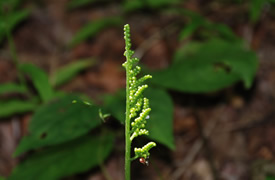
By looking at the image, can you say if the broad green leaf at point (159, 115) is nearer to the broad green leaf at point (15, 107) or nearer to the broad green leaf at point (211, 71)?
the broad green leaf at point (211, 71)

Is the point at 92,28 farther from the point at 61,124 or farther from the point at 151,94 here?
the point at 61,124

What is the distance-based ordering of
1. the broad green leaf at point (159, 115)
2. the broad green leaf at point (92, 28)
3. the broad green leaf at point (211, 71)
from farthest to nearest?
the broad green leaf at point (92, 28), the broad green leaf at point (211, 71), the broad green leaf at point (159, 115)

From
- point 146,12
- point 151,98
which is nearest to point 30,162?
point 151,98

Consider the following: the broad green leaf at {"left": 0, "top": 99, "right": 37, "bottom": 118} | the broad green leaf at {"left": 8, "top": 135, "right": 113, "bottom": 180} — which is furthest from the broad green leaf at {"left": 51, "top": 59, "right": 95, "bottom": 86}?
the broad green leaf at {"left": 8, "top": 135, "right": 113, "bottom": 180}

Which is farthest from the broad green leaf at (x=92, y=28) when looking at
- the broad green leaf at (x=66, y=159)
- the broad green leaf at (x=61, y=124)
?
the broad green leaf at (x=61, y=124)

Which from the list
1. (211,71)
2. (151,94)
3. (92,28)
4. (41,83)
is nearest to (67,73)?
(41,83)

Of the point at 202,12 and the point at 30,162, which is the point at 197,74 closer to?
the point at 30,162
